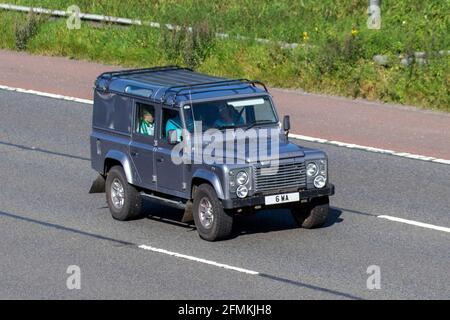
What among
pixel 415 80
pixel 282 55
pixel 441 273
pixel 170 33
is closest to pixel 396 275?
pixel 441 273

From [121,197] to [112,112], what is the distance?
121 cm

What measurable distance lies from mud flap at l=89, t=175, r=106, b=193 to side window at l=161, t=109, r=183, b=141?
1596mm

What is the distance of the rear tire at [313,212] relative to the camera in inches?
712

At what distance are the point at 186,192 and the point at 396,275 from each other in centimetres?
324

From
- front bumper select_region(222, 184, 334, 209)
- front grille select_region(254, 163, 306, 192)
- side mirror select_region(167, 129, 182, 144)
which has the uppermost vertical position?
side mirror select_region(167, 129, 182, 144)

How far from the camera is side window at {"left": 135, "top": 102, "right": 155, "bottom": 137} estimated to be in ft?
61.4

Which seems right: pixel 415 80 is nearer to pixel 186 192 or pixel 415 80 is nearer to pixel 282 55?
pixel 282 55

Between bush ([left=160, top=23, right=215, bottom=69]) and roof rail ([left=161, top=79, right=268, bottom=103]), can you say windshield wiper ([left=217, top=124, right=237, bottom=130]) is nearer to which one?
roof rail ([left=161, top=79, right=268, bottom=103])

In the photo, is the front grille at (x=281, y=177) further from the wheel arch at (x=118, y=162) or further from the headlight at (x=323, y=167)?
the wheel arch at (x=118, y=162)

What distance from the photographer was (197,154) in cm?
1795

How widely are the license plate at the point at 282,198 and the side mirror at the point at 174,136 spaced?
1.52m

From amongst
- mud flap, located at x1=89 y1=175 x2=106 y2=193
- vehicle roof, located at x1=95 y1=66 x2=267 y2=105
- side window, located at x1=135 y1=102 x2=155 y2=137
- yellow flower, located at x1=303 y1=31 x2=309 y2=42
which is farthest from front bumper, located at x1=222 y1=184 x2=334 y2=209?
yellow flower, located at x1=303 y1=31 x2=309 y2=42

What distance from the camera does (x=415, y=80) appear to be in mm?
26375

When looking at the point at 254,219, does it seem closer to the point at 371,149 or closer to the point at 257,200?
the point at 257,200
